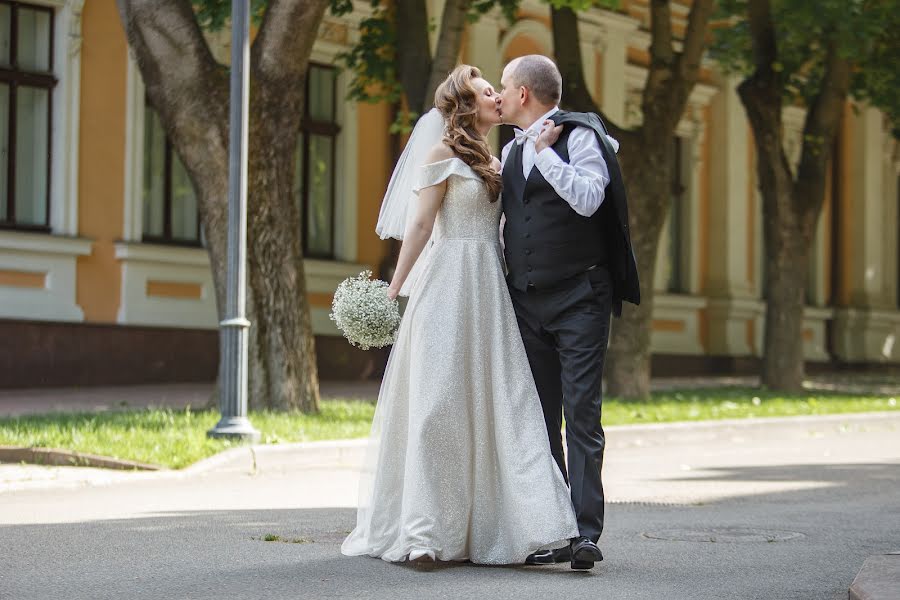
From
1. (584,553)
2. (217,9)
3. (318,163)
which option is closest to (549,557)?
(584,553)

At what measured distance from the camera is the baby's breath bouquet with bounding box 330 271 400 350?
6.40 meters

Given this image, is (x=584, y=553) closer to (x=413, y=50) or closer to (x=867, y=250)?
(x=413, y=50)

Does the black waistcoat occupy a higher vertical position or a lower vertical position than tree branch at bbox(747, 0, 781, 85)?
lower

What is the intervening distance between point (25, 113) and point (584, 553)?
43.0 feet

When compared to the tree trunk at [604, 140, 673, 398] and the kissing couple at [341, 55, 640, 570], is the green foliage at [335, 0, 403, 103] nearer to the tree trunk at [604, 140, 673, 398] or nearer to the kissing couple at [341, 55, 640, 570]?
the tree trunk at [604, 140, 673, 398]

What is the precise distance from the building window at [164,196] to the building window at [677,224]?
34.2ft

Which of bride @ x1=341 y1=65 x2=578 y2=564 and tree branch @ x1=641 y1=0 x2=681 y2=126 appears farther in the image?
tree branch @ x1=641 y1=0 x2=681 y2=126

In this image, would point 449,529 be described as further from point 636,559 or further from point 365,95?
point 365,95

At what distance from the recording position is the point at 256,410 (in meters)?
12.6

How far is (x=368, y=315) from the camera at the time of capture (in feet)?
21.0

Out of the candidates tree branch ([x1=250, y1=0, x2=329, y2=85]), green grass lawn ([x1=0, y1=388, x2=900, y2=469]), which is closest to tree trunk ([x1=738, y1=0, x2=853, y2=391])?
green grass lawn ([x1=0, y1=388, x2=900, y2=469])

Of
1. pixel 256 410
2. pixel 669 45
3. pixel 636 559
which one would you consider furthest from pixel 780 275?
pixel 636 559

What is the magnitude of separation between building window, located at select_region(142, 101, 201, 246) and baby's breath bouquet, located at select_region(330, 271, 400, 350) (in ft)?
41.0

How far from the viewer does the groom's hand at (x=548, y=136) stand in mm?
5930
